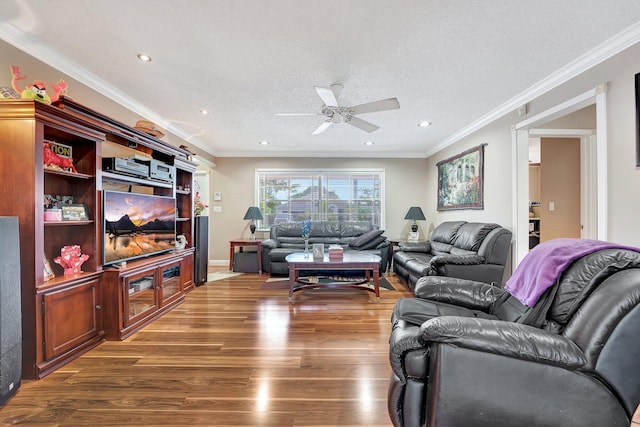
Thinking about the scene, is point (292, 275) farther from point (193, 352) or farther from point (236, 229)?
point (236, 229)

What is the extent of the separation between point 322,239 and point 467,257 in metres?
2.96

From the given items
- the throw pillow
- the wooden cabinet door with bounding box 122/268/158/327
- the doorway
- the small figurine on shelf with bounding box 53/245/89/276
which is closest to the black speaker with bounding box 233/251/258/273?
the throw pillow

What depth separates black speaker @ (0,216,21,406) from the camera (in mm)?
1607

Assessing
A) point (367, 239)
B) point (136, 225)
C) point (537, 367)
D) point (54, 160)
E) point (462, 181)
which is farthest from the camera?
point (367, 239)

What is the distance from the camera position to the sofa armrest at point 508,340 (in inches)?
42.3

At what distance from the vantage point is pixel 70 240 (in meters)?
2.36

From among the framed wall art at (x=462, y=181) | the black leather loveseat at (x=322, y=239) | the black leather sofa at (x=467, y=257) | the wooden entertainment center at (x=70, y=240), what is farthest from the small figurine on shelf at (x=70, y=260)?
the framed wall art at (x=462, y=181)

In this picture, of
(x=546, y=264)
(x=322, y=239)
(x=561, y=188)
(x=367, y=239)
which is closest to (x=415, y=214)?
(x=367, y=239)

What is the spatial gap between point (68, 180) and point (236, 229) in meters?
3.74

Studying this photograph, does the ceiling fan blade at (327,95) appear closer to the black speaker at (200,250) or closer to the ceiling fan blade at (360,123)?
Answer: the ceiling fan blade at (360,123)

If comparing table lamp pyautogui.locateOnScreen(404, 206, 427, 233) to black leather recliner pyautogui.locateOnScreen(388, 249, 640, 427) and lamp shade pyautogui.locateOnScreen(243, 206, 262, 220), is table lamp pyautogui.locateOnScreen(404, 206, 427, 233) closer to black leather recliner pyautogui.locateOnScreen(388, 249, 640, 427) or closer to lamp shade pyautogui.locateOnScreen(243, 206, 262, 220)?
lamp shade pyautogui.locateOnScreen(243, 206, 262, 220)

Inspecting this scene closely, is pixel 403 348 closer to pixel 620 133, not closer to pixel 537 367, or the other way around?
pixel 537 367

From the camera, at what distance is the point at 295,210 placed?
6160 millimetres

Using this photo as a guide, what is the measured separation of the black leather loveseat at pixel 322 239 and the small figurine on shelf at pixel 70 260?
2913mm
